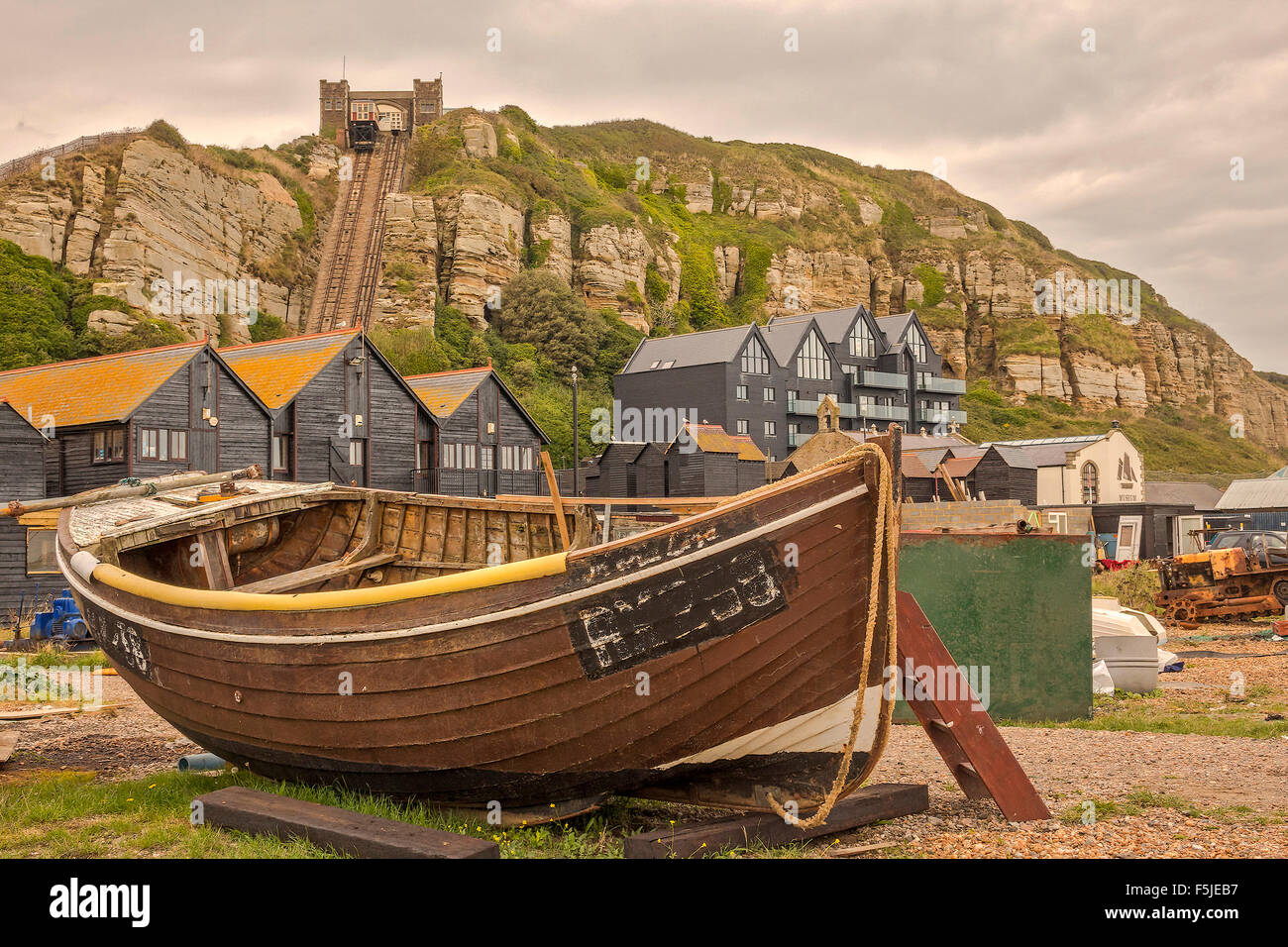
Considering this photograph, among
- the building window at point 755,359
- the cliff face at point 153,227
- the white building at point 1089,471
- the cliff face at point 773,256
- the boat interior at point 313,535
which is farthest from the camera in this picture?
the cliff face at point 773,256

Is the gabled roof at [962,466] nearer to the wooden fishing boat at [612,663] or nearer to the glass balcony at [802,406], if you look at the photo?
the glass balcony at [802,406]

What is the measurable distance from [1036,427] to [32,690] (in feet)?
355

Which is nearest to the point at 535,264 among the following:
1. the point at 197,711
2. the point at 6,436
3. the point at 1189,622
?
the point at 6,436

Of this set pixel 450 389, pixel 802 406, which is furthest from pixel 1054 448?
pixel 450 389

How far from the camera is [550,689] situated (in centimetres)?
575

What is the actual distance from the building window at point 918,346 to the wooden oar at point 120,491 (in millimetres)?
→ 76453

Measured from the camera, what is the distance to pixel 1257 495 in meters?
53.4

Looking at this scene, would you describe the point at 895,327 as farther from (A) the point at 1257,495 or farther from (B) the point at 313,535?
(B) the point at 313,535

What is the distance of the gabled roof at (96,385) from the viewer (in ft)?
104

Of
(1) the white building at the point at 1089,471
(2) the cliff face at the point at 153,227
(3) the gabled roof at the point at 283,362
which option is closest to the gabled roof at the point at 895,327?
(1) the white building at the point at 1089,471

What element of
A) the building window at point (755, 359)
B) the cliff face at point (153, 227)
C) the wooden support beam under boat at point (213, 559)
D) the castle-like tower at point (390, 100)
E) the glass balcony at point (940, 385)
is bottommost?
the wooden support beam under boat at point (213, 559)

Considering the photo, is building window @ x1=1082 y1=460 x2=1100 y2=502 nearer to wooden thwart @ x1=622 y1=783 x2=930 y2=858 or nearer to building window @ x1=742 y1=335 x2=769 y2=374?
building window @ x1=742 y1=335 x2=769 y2=374

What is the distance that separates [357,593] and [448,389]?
130ft
